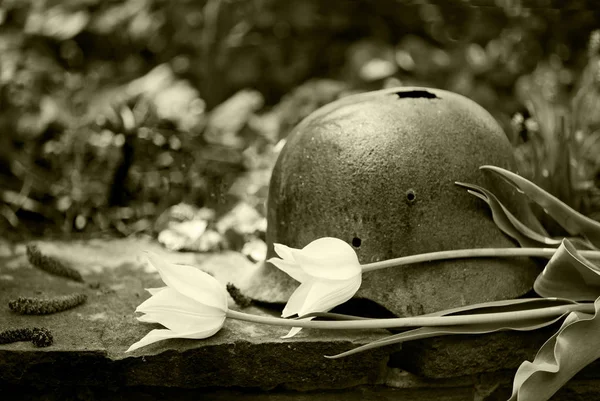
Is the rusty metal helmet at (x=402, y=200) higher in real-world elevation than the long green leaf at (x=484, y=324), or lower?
higher

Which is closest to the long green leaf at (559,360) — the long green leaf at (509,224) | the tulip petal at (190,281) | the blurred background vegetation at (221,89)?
the long green leaf at (509,224)

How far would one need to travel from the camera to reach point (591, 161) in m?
3.21

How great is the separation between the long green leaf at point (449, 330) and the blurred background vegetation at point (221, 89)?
3.51 ft

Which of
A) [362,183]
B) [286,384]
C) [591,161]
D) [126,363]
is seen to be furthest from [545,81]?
[126,363]

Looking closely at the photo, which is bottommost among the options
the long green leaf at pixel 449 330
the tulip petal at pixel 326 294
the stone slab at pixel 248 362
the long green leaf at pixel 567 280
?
the stone slab at pixel 248 362

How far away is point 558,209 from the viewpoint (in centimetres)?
193

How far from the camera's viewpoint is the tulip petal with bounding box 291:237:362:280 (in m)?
1.53

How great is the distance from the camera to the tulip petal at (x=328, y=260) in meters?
1.53

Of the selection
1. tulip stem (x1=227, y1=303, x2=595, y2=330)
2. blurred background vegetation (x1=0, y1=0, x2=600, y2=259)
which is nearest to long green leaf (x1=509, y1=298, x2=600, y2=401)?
tulip stem (x1=227, y1=303, x2=595, y2=330)

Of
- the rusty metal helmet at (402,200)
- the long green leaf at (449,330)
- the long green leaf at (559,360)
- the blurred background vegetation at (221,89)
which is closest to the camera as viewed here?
the long green leaf at (559,360)

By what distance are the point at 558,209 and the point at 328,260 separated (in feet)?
2.62

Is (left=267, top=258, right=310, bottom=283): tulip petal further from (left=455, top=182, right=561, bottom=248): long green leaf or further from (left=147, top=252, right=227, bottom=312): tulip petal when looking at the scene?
(left=455, top=182, right=561, bottom=248): long green leaf

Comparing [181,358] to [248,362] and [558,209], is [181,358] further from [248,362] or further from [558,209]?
[558,209]

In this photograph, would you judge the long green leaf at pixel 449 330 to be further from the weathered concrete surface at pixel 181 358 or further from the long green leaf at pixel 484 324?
the weathered concrete surface at pixel 181 358
